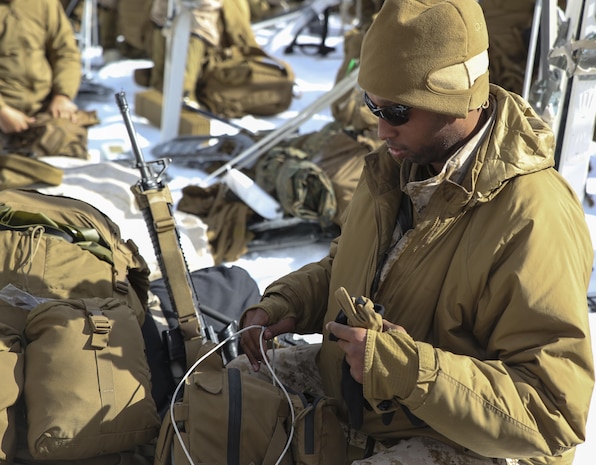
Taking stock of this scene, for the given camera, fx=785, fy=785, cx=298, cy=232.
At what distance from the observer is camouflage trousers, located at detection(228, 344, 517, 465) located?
1818 millimetres

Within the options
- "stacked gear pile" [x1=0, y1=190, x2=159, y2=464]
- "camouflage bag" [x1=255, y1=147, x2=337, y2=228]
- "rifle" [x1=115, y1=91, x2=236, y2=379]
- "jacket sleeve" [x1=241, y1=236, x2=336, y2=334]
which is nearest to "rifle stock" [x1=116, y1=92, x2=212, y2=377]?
"rifle" [x1=115, y1=91, x2=236, y2=379]

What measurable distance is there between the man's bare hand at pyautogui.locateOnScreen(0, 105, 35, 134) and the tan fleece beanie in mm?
3618

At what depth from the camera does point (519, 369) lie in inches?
64.1

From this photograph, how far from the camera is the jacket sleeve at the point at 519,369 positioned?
159cm

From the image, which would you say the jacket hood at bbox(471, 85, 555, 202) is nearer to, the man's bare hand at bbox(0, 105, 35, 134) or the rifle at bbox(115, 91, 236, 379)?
the rifle at bbox(115, 91, 236, 379)

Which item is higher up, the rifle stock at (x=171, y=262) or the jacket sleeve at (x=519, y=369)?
the jacket sleeve at (x=519, y=369)

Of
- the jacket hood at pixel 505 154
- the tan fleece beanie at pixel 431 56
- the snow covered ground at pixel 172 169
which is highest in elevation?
the tan fleece beanie at pixel 431 56

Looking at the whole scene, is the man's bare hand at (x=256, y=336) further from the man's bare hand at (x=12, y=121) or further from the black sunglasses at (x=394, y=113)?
the man's bare hand at (x=12, y=121)

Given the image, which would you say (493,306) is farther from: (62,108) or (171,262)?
(62,108)

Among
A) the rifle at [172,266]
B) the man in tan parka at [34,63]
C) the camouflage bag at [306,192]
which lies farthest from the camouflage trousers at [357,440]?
the man in tan parka at [34,63]

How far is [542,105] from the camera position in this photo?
11.3ft

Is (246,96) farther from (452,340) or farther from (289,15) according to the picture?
(452,340)

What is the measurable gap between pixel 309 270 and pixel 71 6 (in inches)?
283

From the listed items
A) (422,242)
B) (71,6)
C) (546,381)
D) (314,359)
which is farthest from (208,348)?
(71,6)
